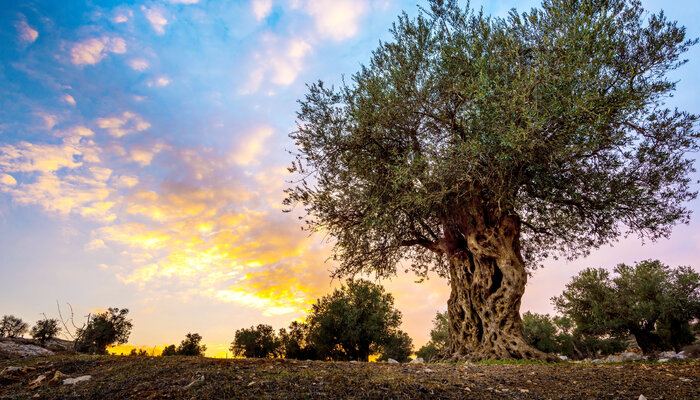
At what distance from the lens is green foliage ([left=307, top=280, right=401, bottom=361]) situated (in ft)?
100

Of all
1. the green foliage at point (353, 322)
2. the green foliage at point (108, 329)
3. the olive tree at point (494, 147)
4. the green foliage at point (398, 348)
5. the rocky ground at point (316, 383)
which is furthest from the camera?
the green foliage at point (398, 348)

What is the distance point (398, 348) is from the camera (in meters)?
40.5

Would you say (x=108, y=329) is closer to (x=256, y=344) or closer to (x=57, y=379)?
(x=256, y=344)

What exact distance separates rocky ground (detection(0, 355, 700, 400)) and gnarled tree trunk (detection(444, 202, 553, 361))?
547 centimetres

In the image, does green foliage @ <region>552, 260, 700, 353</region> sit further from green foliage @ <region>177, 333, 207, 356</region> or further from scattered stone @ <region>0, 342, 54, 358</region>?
scattered stone @ <region>0, 342, 54, 358</region>

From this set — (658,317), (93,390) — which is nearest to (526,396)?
(93,390)

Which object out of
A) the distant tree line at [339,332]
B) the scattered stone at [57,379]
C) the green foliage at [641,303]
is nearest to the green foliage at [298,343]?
the distant tree line at [339,332]

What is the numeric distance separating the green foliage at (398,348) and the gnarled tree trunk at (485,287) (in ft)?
61.3

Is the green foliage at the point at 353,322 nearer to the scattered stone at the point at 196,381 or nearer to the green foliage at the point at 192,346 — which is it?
the green foliage at the point at 192,346

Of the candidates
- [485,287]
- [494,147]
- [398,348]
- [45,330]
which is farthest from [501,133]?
[398,348]

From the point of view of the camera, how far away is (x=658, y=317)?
29.1 metres

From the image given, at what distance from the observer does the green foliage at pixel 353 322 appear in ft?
100

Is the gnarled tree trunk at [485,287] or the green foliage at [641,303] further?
the green foliage at [641,303]

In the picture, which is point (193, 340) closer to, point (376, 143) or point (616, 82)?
point (376, 143)
